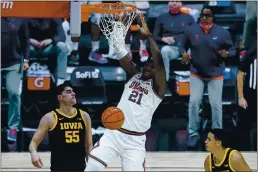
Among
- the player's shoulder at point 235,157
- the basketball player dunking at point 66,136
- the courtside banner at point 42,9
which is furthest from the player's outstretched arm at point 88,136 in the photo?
the player's shoulder at point 235,157

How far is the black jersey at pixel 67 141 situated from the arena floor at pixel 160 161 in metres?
2.44

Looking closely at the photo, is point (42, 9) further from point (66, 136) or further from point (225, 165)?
point (225, 165)

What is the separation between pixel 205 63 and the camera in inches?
490

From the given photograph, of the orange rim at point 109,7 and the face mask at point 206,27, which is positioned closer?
the orange rim at point 109,7

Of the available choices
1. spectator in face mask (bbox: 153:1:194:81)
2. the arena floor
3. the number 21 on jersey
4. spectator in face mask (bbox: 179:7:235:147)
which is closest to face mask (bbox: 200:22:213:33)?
spectator in face mask (bbox: 179:7:235:147)

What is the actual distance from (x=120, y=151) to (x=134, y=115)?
0.49 meters

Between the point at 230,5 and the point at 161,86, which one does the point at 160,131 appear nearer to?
the point at 230,5

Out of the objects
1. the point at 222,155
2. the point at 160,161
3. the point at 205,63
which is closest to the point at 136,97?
the point at 222,155

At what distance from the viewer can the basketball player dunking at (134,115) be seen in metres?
8.95

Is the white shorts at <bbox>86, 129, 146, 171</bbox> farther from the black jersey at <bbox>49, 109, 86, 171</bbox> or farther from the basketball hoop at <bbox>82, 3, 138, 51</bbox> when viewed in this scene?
the basketball hoop at <bbox>82, 3, 138, 51</bbox>

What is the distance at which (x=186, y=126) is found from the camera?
41.3 feet

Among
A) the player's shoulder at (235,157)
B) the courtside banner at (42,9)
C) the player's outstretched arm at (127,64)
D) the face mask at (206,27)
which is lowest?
the player's shoulder at (235,157)

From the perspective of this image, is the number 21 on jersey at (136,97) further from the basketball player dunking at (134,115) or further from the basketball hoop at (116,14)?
the basketball hoop at (116,14)

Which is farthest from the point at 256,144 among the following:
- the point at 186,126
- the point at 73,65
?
the point at 73,65
